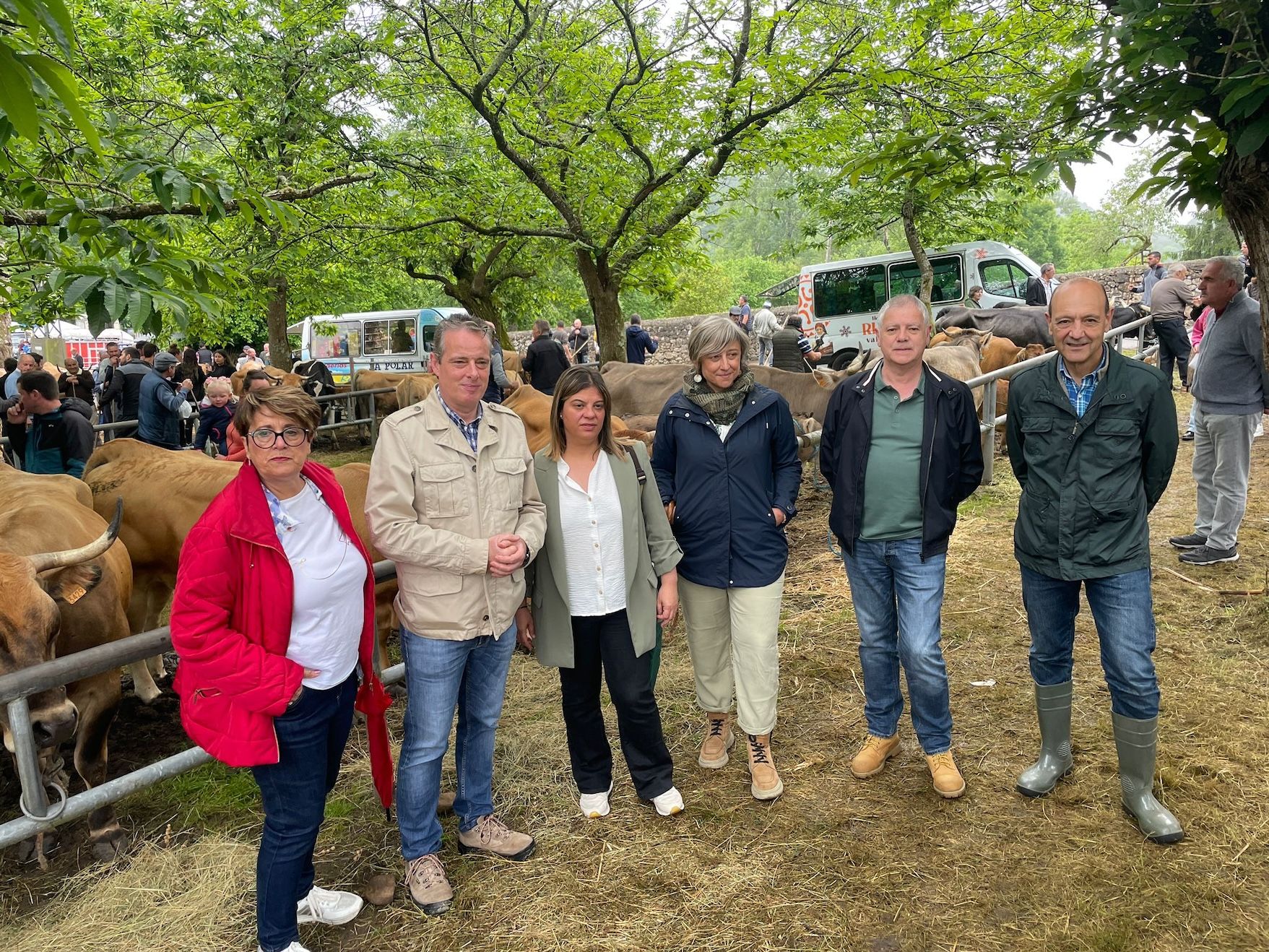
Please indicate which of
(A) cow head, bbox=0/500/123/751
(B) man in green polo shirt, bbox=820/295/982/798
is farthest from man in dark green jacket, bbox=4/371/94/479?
(B) man in green polo shirt, bbox=820/295/982/798

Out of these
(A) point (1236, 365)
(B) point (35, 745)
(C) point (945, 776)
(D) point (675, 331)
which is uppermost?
(D) point (675, 331)

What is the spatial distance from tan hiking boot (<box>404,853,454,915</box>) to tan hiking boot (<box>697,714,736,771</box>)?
124 centimetres

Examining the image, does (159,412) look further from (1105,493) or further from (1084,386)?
(1105,493)

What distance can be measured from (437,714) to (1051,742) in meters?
2.38

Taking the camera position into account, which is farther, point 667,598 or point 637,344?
point 637,344

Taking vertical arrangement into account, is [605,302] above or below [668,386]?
above

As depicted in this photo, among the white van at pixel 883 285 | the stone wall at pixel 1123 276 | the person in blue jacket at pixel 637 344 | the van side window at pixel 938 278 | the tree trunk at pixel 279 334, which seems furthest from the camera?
the stone wall at pixel 1123 276

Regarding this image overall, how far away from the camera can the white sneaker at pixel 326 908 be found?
113 inches

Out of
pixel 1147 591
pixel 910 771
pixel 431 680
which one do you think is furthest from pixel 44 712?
pixel 1147 591

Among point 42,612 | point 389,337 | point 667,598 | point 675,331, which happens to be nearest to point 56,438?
point 42,612

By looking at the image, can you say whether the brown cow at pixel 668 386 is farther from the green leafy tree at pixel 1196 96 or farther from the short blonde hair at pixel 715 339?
the short blonde hair at pixel 715 339

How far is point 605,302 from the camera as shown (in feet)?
36.9

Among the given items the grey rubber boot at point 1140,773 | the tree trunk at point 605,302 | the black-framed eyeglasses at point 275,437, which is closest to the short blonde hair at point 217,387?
the tree trunk at point 605,302

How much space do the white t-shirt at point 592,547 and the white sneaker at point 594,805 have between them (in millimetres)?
796
